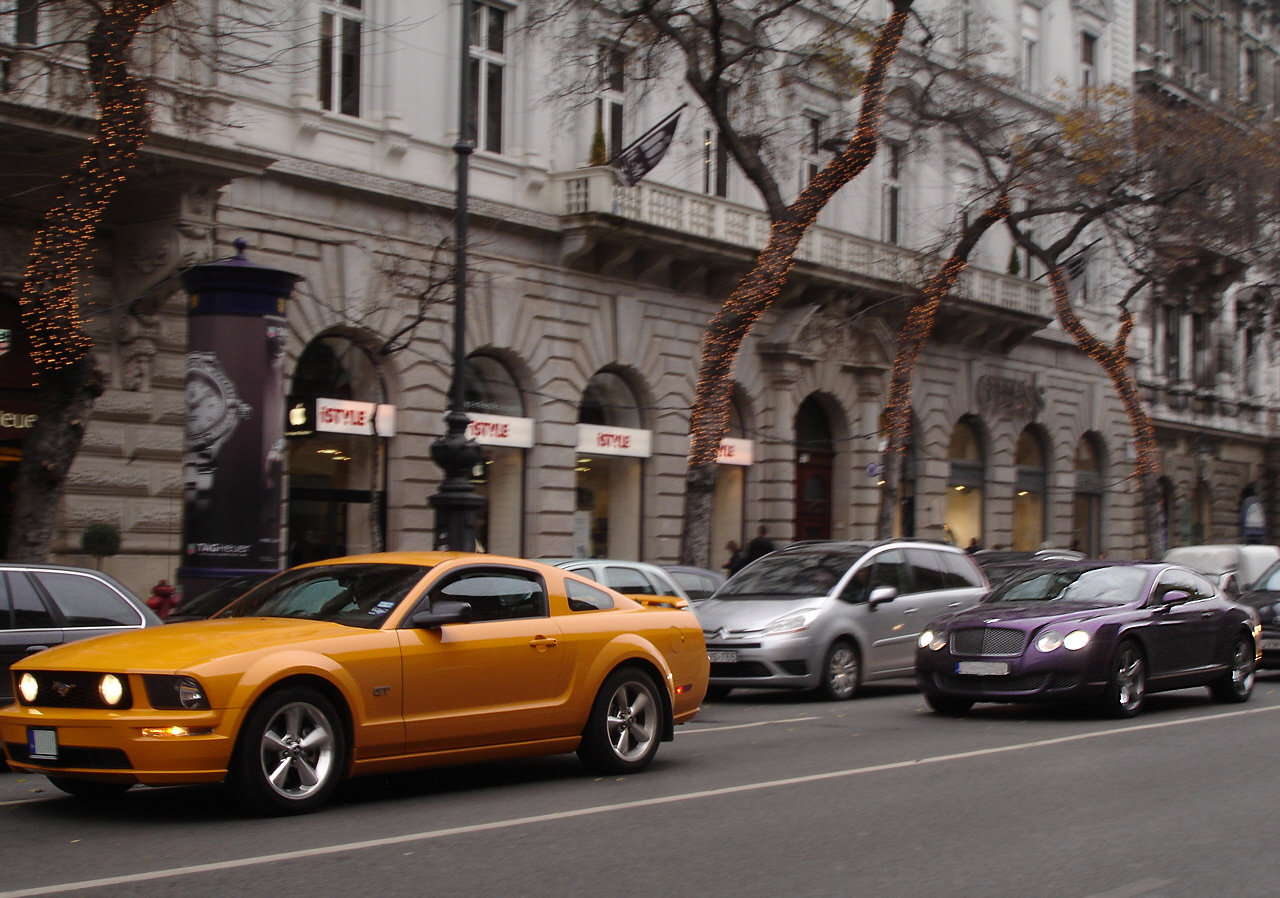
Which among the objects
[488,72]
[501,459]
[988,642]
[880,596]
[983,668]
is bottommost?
[983,668]

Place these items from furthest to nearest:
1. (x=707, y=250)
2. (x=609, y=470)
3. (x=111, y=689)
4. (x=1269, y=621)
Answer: (x=609, y=470) → (x=707, y=250) → (x=1269, y=621) → (x=111, y=689)

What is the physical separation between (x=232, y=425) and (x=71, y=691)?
8465mm

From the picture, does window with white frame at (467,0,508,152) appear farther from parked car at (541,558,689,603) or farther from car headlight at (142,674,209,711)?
car headlight at (142,674,209,711)

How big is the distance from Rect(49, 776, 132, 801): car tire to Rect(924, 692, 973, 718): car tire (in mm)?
7582

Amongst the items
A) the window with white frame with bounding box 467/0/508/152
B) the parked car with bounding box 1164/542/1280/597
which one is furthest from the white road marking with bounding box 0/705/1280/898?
the window with white frame with bounding box 467/0/508/152

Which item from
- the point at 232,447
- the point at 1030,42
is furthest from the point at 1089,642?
the point at 1030,42

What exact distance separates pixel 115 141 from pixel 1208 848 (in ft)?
37.8

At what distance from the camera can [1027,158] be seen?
91.2 ft

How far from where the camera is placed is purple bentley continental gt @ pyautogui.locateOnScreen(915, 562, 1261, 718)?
13172 mm

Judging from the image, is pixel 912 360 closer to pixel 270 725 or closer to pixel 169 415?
pixel 169 415

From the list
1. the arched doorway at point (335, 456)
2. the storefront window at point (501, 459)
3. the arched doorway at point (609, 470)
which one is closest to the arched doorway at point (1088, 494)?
the arched doorway at point (609, 470)

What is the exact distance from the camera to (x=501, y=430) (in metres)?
24.9

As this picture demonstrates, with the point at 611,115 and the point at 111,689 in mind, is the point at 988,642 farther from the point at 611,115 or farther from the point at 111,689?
the point at 611,115

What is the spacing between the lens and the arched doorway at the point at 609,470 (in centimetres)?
2681
